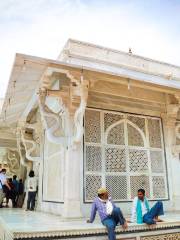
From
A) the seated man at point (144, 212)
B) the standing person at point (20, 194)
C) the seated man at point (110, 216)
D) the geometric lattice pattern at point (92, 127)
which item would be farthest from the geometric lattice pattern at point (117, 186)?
the standing person at point (20, 194)

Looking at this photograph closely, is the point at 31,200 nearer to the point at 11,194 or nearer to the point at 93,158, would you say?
the point at 11,194

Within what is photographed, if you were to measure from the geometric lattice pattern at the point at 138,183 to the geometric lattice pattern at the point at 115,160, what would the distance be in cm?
36

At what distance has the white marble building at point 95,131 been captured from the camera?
525 centimetres

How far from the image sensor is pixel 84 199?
17.9 ft

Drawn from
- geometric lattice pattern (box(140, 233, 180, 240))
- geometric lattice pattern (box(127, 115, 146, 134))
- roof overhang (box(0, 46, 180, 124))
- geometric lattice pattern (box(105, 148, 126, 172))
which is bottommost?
geometric lattice pattern (box(140, 233, 180, 240))

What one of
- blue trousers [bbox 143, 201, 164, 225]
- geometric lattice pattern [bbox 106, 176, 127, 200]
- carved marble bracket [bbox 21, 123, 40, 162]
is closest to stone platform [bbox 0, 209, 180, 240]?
blue trousers [bbox 143, 201, 164, 225]

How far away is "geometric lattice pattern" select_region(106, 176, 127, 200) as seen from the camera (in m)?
5.88

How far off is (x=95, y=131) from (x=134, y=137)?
3.54 ft

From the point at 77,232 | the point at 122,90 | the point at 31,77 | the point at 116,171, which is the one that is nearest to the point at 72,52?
the point at 122,90

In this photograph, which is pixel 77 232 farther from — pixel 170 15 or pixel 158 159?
pixel 170 15

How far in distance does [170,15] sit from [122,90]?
76.1 inches

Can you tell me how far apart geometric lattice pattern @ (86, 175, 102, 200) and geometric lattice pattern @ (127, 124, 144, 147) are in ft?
4.21

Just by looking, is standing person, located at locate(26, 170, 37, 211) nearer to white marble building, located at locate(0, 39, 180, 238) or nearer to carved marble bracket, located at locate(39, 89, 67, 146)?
white marble building, located at locate(0, 39, 180, 238)

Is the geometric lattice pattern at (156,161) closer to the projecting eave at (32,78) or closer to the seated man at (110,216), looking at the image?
the projecting eave at (32,78)
